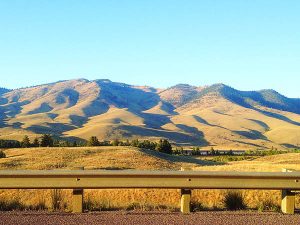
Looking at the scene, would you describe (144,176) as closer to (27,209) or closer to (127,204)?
(127,204)

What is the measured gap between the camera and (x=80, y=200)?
9.84 meters

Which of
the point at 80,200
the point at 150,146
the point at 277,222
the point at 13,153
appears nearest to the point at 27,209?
the point at 80,200

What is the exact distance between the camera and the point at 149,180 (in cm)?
990

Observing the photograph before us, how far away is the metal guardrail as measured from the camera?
382 inches

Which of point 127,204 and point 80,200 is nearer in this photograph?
point 80,200

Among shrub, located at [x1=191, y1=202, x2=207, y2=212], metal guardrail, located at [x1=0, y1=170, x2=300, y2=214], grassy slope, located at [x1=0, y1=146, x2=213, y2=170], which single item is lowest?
grassy slope, located at [x1=0, y1=146, x2=213, y2=170]

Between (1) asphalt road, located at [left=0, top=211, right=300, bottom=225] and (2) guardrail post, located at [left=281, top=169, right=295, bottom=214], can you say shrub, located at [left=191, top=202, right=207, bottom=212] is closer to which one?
(1) asphalt road, located at [left=0, top=211, right=300, bottom=225]

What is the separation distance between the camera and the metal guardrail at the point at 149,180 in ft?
31.9

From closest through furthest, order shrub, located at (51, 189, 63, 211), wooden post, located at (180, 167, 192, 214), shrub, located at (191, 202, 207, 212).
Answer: wooden post, located at (180, 167, 192, 214) → shrub, located at (191, 202, 207, 212) → shrub, located at (51, 189, 63, 211)

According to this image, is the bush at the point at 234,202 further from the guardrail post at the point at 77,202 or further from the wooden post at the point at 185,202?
the guardrail post at the point at 77,202

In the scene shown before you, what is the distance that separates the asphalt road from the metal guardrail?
0.53 m

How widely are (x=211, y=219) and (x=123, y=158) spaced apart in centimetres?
3394

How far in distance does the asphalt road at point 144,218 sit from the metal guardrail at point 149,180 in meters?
0.53

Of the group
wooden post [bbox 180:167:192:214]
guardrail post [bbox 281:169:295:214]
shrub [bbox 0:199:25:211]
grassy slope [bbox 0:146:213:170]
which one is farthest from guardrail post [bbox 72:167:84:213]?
grassy slope [bbox 0:146:213:170]
